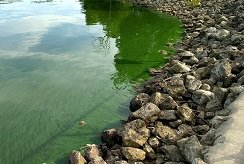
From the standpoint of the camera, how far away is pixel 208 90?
42.2 ft

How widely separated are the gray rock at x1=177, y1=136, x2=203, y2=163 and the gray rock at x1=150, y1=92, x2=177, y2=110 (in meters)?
2.77

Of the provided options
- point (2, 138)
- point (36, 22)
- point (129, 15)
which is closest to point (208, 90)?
point (2, 138)

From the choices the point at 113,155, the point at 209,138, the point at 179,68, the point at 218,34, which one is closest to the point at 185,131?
the point at 209,138

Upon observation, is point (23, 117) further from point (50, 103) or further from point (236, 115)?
point (236, 115)

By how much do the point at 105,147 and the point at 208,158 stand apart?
3.33 metres

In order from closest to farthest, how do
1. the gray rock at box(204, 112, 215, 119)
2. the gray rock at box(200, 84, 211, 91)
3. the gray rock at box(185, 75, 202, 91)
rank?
the gray rock at box(204, 112, 215, 119)
the gray rock at box(200, 84, 211, 91)
the gray rock at box(185, 75, 202, 91)

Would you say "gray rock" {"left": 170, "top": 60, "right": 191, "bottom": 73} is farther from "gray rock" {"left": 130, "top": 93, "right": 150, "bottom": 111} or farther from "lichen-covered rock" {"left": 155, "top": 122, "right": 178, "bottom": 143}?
"lichen-covered rock" {"left": 155, "top": 122, "right": 178, "bottom": 143}

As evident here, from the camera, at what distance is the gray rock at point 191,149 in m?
8.48

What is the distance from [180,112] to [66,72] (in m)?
8.00

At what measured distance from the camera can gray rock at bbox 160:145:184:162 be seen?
29.6 feet

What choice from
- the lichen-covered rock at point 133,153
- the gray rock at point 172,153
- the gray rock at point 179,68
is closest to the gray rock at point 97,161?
the lichen-covered rock at point 133,153

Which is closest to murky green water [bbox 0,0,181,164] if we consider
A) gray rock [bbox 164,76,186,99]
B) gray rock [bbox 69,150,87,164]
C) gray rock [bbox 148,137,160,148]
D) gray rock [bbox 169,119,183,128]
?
gray rock [bbox 69,150,87,164]

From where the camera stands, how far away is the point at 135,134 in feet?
33.3

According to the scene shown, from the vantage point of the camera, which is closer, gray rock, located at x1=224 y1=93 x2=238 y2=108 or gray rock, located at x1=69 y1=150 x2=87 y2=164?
gray rock, located at x1=69 y1=150 x2=87 y2=164
